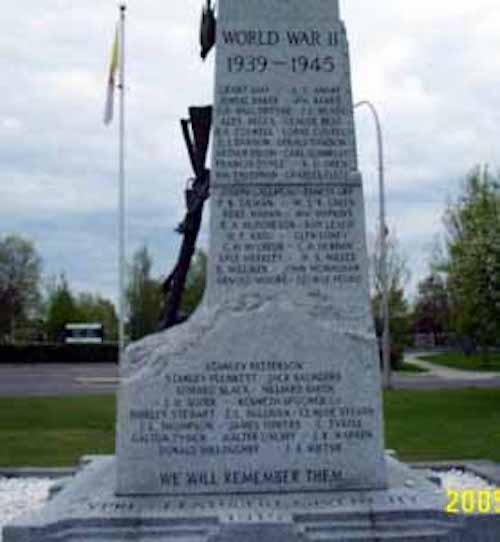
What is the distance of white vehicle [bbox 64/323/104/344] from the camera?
67.6m

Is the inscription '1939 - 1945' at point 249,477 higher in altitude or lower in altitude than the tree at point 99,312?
lower

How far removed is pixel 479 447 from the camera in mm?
16312

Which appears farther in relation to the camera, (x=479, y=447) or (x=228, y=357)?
(x=479, y=447)

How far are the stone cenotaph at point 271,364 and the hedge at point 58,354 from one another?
5115cm

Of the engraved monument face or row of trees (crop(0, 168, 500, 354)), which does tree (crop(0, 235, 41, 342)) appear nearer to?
row of trees (crop(0, 168, 500, 354))

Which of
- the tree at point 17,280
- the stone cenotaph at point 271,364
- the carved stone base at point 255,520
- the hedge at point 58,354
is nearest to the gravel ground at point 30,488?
the stone cenotaph at point 271,364

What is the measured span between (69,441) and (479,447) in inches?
252

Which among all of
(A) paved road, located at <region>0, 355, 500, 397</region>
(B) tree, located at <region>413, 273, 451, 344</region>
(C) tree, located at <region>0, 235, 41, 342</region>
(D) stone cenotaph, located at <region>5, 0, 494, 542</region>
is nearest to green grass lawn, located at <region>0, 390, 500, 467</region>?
(A) paved road, located at <region>0, 355, 500, 397</region>

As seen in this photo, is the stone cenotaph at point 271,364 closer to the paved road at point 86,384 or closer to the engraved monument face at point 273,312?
the engraved monument face at point 273,312

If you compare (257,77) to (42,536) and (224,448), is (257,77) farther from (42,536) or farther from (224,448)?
(42,536)

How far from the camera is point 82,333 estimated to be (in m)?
68.9

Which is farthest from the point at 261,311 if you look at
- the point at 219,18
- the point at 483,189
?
the point at 483,189

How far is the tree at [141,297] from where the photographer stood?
46906 mm
